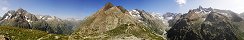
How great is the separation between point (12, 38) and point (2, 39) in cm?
3669

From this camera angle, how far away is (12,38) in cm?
19900

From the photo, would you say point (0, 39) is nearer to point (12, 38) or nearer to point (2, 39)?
point (2, 39)

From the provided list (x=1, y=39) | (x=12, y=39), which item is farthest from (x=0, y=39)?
(x=12, y=39)

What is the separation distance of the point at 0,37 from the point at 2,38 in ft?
3.18

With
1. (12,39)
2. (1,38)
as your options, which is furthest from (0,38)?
(12,39)

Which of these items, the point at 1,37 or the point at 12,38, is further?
the point at 12,38

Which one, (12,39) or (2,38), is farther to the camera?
(12,39)

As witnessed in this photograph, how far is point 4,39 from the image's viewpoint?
544 ft

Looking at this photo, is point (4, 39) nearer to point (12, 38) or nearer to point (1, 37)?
point (1, 37)

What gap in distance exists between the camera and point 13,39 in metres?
200

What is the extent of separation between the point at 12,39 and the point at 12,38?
1.39 m

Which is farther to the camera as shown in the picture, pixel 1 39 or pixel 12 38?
pixel 12 38

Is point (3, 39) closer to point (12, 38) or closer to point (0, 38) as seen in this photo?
point (0, 38)

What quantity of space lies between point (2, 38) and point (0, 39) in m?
2.52
